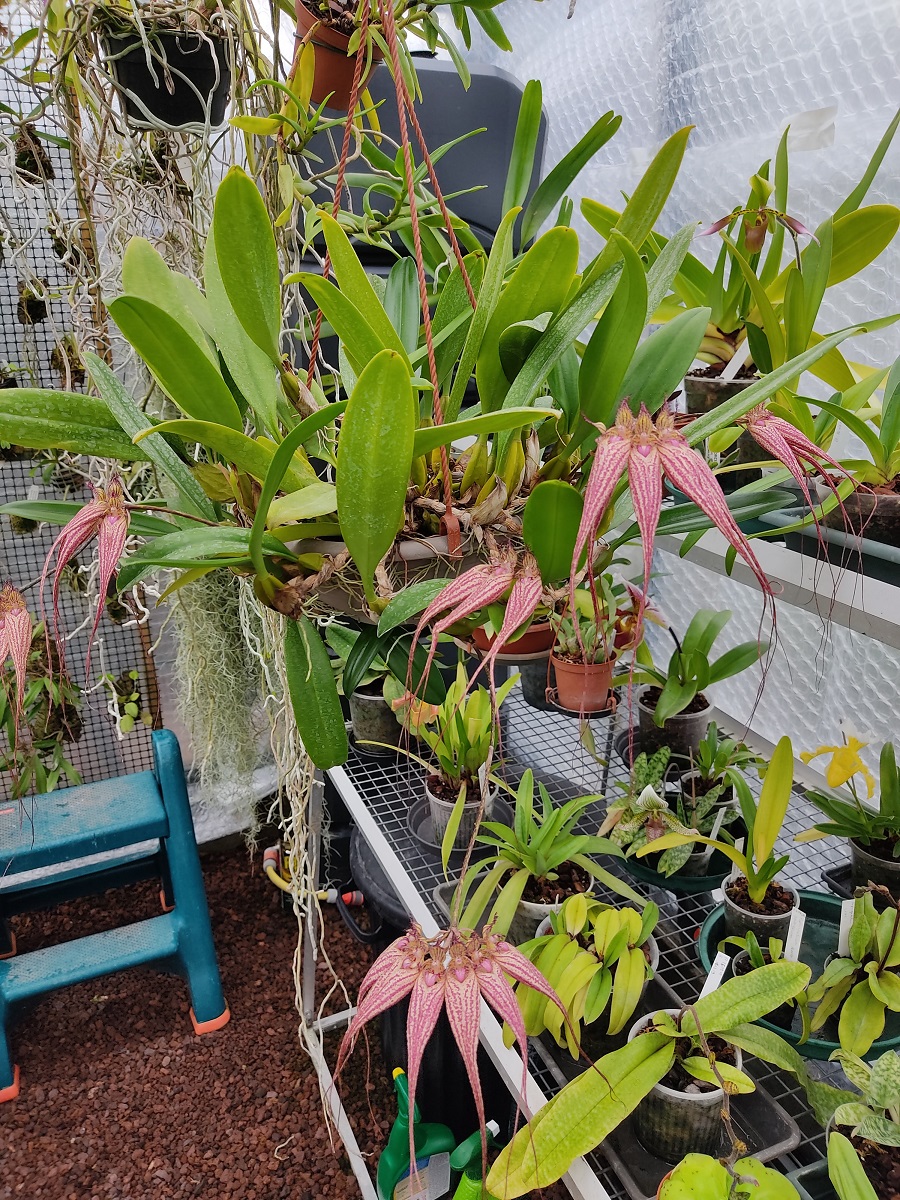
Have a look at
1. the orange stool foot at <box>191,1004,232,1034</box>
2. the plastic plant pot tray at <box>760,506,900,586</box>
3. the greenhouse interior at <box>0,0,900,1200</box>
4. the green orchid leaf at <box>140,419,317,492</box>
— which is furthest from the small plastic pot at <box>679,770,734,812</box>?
the orange stool foot at <box>191,1004,232,1034</box>

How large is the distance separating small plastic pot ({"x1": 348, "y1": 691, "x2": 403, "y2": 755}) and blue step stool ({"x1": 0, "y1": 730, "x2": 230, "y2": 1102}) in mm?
458

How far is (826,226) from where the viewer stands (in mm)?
683

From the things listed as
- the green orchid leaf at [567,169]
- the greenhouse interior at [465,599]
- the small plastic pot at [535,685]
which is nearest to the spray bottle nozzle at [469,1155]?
the greenhouse interior at [465,599]

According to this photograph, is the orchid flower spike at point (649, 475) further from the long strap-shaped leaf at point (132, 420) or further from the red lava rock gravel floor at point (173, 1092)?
the red lava rock gravel floor at point (173, 1092)

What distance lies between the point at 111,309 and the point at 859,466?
636mm

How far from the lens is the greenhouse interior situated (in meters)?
0.48

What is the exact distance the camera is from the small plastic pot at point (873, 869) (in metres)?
0.92

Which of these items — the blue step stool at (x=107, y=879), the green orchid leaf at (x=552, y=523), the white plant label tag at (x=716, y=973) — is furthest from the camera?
the blue step stool at (x=107, y=879)

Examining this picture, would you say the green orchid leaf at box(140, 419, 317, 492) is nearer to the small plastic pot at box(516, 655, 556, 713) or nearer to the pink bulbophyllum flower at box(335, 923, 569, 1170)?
the pink bulbophyllum flower at box(335, 923, 569, 1170)

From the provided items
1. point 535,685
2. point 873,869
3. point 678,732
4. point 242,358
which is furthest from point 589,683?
point 242,358

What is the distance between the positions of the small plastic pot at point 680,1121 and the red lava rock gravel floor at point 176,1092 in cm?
66

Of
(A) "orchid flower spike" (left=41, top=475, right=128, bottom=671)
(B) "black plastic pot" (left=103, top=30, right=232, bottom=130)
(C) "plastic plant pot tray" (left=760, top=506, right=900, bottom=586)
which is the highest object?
(B) "black plastic pot" (left=103, top=30, right=232, bottom=130)

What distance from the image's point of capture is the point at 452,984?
1.13ft

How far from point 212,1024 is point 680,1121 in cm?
133
